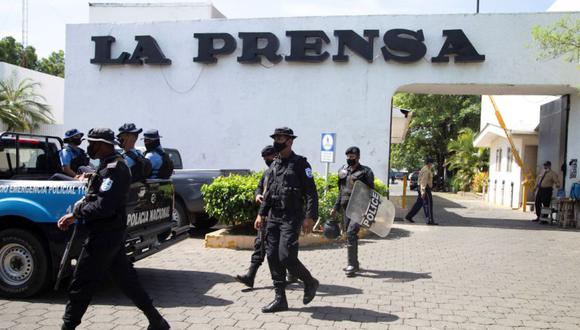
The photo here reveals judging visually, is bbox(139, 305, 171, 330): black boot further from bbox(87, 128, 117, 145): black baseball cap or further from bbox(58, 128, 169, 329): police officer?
bbox(87, 128, 117, 145): black baseball cap

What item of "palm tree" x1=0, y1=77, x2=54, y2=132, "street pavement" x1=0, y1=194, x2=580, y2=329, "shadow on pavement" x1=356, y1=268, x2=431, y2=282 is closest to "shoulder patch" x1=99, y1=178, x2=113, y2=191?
"street pavement" x1=0, y1=194, x2=580, y2=329

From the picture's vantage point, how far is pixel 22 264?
5.32 metres

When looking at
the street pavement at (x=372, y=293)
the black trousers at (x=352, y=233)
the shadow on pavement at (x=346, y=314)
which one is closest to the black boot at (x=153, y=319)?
the street pavement at (x=372, y=293)

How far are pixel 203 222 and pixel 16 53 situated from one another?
3998cm

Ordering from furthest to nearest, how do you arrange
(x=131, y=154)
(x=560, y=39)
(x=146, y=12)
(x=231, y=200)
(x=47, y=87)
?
1. (x=47, y=87)
2. (x=146, y=12)
3. (x=560, y=39)
4. (x=231, y=200)
5. (x=131, y=154)

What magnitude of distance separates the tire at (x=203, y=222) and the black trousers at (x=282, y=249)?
216 inches

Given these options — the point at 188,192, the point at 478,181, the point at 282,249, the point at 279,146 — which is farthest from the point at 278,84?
the point at 478,181

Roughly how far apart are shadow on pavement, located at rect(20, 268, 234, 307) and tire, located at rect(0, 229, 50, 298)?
0.19m

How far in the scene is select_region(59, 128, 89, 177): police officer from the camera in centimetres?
662

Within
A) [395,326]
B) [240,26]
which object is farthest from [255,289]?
[240,26]

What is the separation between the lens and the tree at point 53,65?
1881 inches

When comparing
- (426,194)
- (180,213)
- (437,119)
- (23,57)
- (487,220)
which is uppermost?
(23,57)

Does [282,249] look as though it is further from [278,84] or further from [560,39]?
[278,84]

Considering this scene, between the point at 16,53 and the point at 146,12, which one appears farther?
the point at 16,53
